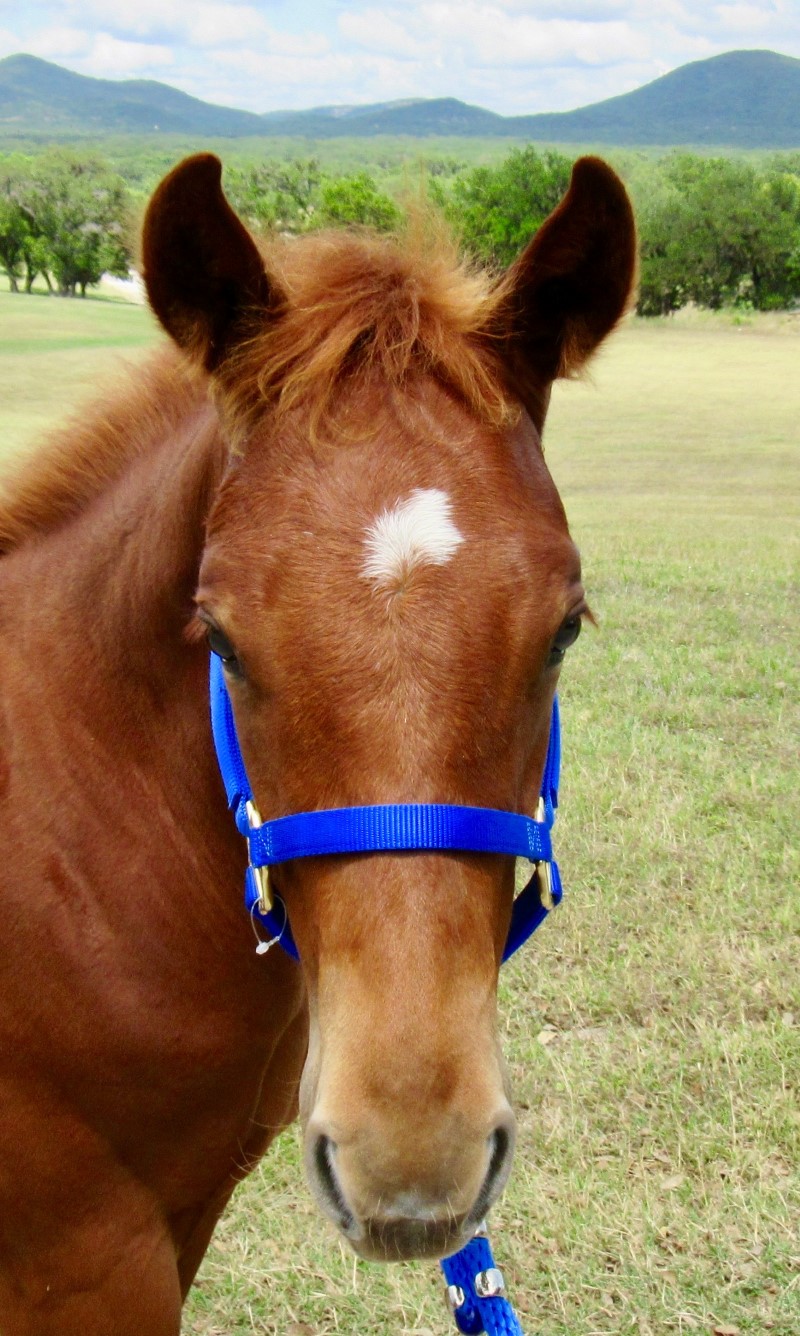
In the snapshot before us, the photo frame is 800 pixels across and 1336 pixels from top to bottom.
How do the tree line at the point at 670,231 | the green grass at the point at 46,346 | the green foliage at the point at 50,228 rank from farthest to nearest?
the green foliage at the point at 50,228
the tree line at the point at 670,231
the green grass at the point at 46,346

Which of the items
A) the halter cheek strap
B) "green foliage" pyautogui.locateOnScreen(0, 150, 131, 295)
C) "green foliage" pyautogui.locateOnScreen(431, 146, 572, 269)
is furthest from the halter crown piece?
"green foliage" pyautogui.locateOnScreen(0, 150, 131, 295)

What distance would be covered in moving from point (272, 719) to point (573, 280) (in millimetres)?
977

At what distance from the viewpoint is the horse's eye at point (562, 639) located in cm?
173

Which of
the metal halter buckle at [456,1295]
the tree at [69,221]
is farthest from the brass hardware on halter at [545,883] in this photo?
the tree at [69,221]

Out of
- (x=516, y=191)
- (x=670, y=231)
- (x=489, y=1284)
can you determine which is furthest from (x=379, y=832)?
(x=670, y=231)

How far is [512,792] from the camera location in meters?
1.69

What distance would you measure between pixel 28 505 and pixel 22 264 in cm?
7018

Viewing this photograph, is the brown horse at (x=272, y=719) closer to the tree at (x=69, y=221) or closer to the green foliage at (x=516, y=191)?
the green foliage at (x=516, y=191)

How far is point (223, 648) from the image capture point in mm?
1691

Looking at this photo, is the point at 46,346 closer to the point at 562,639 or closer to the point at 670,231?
→ the point at 670,231

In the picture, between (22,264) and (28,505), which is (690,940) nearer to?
(28,505)

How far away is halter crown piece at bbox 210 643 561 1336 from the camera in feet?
5.03

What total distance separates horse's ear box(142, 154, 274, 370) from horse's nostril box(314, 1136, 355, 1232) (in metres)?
Answer: 1.30

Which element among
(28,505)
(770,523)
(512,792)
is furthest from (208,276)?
(770,523)
